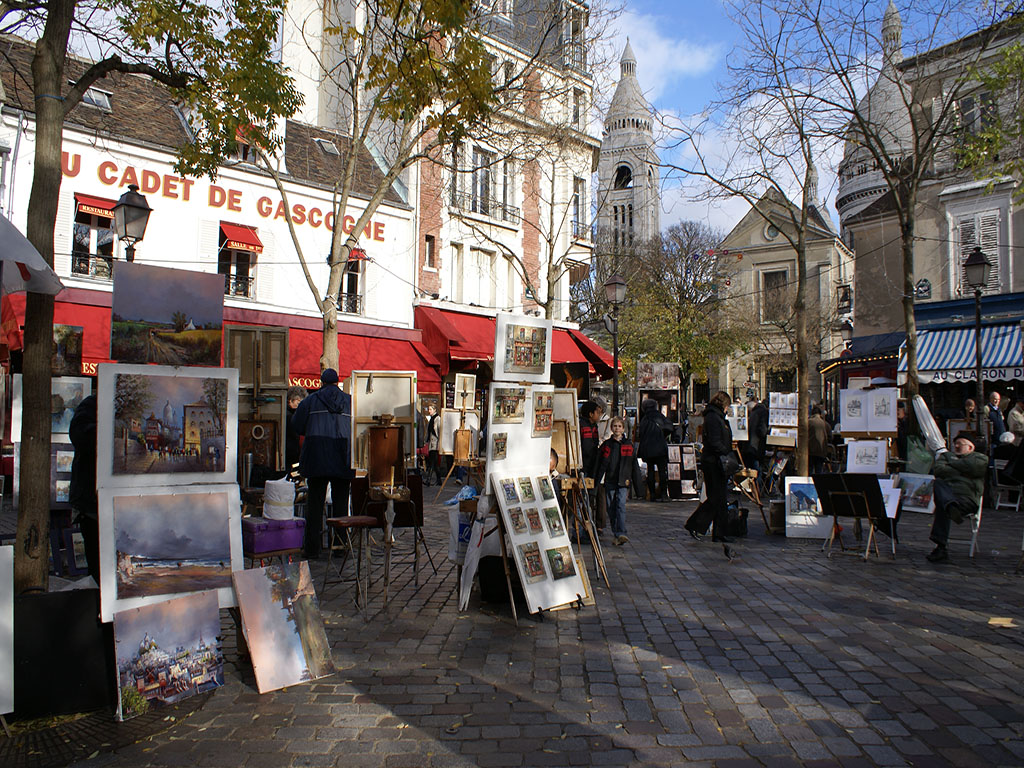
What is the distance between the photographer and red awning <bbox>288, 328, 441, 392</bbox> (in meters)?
17.9

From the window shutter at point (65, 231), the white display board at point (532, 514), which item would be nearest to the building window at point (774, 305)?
the window shutter at point (65, 231)

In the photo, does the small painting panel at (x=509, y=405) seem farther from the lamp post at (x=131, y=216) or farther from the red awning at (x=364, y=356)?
the red awning at (x=364, y=356)

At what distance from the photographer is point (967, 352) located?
1925 centimetres

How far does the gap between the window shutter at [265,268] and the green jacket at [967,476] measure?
14.8 metres

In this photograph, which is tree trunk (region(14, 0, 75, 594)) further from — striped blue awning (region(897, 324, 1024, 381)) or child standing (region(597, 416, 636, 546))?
striped blue awning (region(897, 324, 1024, 381))

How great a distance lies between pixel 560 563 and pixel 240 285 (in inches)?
554

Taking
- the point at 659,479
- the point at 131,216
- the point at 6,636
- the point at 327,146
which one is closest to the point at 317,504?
the point at 6,636

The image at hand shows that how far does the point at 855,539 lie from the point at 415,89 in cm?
755

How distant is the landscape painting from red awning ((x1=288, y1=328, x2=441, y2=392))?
11.8 m

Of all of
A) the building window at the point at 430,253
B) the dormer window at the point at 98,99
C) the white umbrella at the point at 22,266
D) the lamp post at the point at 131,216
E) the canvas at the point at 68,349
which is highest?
the dormer window at the point at 98,99

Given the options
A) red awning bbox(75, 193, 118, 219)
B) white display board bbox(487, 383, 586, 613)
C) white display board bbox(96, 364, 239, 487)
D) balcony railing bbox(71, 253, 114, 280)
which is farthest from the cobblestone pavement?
red awning bbox(75, 193, 118, 219)

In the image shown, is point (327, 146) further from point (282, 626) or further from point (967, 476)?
point (282, 626)

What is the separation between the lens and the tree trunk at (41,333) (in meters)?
4.03

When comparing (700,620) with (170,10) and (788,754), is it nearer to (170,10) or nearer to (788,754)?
(788,754)
